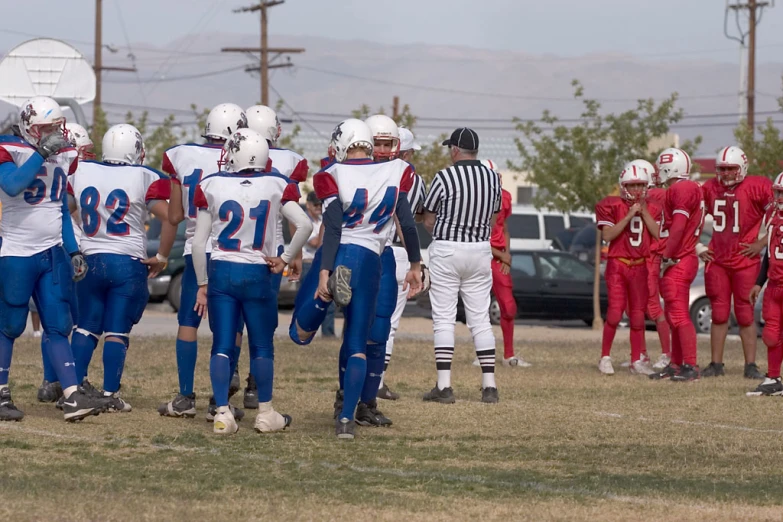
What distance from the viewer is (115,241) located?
379 inches

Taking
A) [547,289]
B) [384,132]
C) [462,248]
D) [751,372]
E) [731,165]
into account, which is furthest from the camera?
[547,289]

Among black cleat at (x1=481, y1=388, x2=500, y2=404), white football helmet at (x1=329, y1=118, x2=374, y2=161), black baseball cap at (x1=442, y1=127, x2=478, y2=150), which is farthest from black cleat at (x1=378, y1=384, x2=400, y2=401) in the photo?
white football helmet at (x1=329, y1=118, x2=374, y2=161)

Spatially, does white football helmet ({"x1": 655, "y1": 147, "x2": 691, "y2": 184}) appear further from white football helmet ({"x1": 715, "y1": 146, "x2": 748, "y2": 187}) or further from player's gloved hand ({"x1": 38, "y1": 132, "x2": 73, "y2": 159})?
player's gloved hand ({"x1": 38, "y1": 132, "x2": 73, "y2": 159})

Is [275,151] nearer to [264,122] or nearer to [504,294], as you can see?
[264,122]

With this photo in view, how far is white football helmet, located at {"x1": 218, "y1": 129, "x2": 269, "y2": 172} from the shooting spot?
8.59 m

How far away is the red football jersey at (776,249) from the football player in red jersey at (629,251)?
2033 mm

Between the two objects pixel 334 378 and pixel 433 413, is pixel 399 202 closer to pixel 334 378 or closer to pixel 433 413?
pixel 433 413

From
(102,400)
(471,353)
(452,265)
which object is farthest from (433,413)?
(471,353)

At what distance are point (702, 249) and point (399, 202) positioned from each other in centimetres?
505

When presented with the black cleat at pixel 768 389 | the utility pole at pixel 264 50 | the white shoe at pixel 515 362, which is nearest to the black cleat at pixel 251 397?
the black cleat at pixel 768 389

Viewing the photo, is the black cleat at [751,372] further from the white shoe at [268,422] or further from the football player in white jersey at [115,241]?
the football player in white jersey at [115,241]

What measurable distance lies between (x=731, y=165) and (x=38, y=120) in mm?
6624

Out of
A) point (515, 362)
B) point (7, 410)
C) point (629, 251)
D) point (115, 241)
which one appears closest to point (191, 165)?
point (115, 241)

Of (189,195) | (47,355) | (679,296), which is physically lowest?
(47,355)
